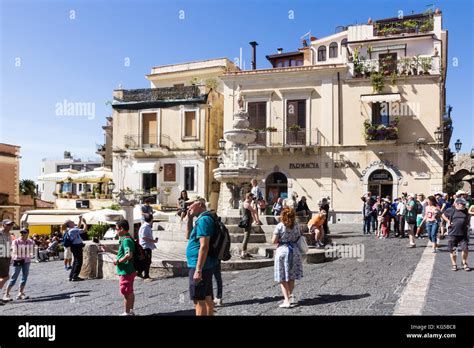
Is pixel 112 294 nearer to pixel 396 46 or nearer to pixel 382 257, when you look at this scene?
pixel 382 257

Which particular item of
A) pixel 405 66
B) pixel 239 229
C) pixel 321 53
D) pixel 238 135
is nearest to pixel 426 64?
pixel 405 66

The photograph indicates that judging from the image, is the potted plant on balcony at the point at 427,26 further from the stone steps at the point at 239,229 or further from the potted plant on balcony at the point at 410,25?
the stone steps at the point at 239,229

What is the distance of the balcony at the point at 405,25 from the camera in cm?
2556

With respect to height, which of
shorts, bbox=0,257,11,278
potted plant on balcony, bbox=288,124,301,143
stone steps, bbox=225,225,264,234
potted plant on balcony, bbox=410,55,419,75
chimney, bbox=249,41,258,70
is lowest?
shorts, bbox=0,257,11,278

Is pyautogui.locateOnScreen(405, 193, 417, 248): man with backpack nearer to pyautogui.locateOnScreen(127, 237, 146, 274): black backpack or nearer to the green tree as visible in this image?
pyautogui.locateOnScreen(127, 237, 146, 274): black backpack

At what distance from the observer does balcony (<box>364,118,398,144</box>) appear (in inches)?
947

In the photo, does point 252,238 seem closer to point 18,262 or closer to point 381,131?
point 18,262

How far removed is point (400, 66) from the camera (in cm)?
2456

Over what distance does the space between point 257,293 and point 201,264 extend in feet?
8.73

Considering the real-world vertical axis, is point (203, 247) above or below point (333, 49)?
below

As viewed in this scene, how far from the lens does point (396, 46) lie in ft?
83.5

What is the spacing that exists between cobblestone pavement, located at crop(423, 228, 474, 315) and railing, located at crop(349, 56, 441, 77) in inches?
634

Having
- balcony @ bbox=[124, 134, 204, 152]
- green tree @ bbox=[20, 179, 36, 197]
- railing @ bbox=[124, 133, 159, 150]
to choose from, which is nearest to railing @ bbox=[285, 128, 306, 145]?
balcony @ bbox=[124, 134, 204, 152]
